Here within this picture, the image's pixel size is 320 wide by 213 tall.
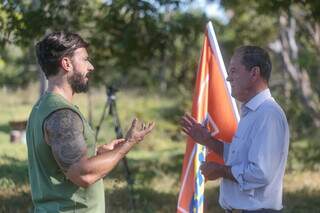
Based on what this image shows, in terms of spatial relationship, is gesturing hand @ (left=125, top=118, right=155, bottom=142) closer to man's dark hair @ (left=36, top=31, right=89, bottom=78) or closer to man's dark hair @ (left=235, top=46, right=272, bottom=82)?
man's dark hair @ (left=36, top=31, right=89, bottom=78)

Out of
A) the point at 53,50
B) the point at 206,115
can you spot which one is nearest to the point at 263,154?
the point at 53,50

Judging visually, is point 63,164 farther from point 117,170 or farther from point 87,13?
point 117,170

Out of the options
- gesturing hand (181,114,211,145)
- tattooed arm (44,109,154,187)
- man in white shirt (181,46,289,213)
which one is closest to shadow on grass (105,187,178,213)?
gesturing hand (181,114,211,145)

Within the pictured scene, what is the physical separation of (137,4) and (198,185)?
4.51 m

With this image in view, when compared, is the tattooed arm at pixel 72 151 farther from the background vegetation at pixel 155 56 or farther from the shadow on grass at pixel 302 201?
the shadow on grass at pixel 302 201

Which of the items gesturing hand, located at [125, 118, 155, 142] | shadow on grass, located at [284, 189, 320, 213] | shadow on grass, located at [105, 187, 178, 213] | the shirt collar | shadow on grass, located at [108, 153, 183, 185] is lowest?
shadow on grass, located at [108, 153, 183, 185]

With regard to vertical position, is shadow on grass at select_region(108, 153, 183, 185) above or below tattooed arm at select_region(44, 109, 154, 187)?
below

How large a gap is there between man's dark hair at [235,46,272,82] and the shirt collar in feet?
0.31

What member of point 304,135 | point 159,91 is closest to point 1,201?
point 304,135

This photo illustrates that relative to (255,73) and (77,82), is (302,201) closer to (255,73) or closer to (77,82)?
(255,73)

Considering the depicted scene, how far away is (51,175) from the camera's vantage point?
3480 mm

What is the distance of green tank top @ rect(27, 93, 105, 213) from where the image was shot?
3451 mm

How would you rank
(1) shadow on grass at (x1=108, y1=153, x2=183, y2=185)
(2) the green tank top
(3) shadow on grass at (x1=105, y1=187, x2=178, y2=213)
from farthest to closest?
(1) shadow on grass at (x1=108, y1=153, x2=183, y2=185) → (3) shadow on grass at (x1=105, y1=187, x2=178, y2=213) → (2) the green tank top

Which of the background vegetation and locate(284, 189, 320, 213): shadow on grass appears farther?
locate(284, 189, 320, 213): shadow on grass
